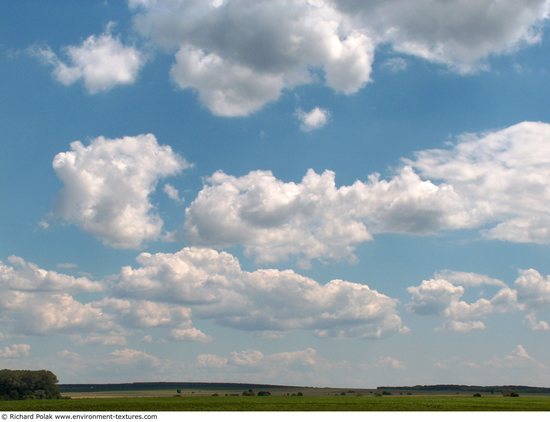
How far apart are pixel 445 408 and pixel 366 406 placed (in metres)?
14.7

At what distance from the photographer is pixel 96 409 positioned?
4466 inches

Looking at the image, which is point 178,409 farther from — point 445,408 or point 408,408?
point 445,408

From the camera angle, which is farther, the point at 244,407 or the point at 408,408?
the point at 244,407

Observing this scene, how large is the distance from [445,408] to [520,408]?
15.1 m
